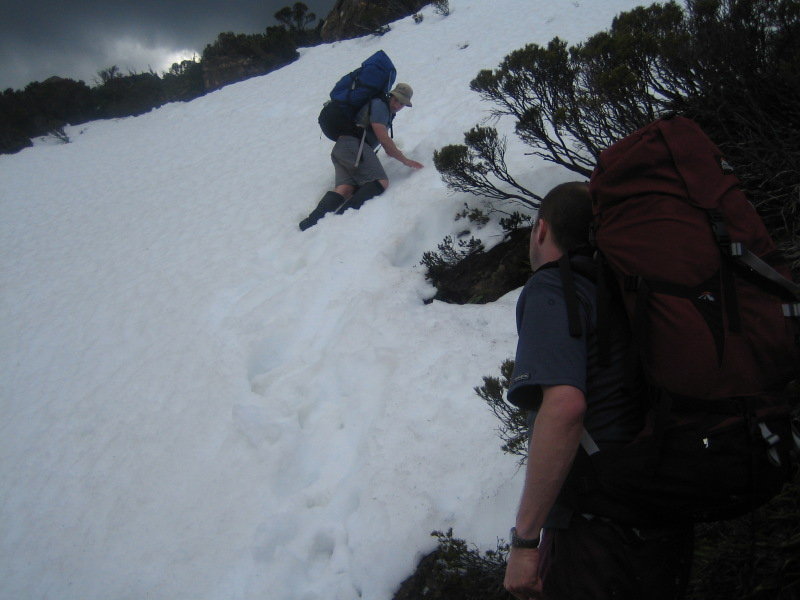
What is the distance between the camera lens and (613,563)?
1301 mm

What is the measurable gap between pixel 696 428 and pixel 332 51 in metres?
15.2

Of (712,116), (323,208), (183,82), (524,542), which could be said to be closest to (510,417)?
(524,542)

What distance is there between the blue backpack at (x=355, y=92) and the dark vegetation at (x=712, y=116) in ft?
6.39

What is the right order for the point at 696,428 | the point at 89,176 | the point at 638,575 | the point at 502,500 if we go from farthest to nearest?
the point at 89,176
the point at 502,500
the point at 638,575
the point at 696,428

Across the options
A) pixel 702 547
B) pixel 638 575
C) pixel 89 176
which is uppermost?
pixel 89 176

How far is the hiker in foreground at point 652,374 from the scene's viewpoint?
3.84 feet

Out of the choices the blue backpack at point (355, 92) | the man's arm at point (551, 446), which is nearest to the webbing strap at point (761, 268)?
the man's arm at point (551, 446)

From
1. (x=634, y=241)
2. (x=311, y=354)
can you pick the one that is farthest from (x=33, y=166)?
(x=634, y=241)

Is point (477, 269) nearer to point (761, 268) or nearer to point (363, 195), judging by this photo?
point (363, 195)

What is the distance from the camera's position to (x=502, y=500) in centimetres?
270

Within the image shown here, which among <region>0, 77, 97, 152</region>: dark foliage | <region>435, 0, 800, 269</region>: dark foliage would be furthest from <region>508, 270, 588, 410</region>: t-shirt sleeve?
<region>0, 77, 97, 152</region>: dark foliage

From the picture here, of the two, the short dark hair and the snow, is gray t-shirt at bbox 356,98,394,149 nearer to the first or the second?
the snow

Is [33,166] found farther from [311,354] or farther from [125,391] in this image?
[311,354]

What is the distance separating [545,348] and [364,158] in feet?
17.3
